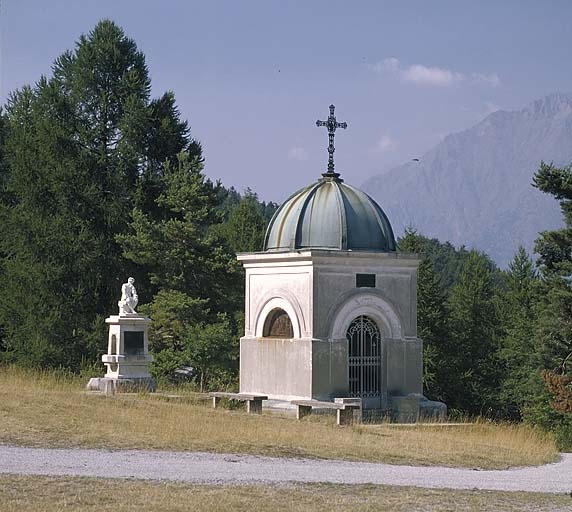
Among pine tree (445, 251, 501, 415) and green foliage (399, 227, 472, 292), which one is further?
green foliage (399, 227, 472, 292)

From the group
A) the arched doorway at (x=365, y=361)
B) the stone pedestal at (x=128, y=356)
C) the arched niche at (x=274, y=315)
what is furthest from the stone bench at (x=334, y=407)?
the stone pedestal at (x=128, y=356)

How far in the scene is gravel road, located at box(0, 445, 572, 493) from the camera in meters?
13.8

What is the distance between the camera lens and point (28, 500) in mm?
11898

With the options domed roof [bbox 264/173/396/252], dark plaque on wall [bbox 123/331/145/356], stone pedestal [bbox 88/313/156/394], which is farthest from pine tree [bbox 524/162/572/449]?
dark plaque on wall [bbox 123/331/145/356]

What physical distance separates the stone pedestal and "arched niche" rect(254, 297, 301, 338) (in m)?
2.99

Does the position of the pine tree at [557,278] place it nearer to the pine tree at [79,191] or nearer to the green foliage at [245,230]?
the pine tree at [79,191]

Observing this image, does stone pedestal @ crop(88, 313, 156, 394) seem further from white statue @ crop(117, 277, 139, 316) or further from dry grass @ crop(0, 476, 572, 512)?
dry grass @ crop(0, 476, 572, 512)

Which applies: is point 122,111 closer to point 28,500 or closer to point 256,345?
point 256,345

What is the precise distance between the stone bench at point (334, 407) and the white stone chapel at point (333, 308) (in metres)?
1.33

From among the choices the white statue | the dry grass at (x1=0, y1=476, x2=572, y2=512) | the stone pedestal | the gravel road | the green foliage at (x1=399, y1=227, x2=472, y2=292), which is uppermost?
the green foliage at (x1=399, y1=227, x2=472, y2=292)

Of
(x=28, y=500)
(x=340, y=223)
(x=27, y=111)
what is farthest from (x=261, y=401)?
(x=27, y=111)

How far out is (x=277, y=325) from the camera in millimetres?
25594

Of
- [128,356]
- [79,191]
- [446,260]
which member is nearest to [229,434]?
[128,356]

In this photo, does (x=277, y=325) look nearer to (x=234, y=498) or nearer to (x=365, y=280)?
(x=365, y=280)
